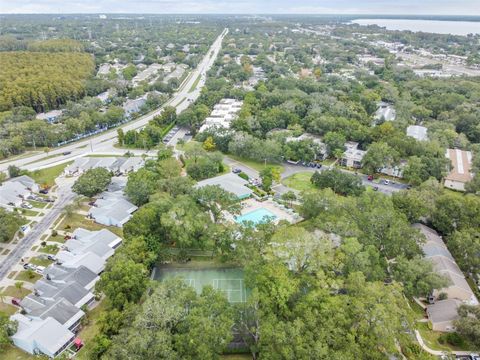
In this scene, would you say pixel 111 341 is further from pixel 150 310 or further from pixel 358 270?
pixel 358 270

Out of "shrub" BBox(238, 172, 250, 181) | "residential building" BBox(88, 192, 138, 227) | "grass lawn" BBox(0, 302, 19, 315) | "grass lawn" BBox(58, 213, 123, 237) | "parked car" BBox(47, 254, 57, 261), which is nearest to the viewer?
"grass lawn" BBox(0, 302, 19, 315)

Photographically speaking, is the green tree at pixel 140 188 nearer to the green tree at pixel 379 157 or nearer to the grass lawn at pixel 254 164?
the grass lawn at pixel 254 164

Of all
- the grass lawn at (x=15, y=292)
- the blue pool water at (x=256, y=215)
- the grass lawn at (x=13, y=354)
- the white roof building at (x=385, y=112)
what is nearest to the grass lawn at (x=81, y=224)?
the grass lawn at (x=15, y=292)

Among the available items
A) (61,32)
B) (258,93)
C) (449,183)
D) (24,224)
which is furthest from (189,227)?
(61,32)

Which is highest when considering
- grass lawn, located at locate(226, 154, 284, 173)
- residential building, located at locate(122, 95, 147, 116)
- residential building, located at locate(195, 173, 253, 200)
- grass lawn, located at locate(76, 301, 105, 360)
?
residential building, located at locate(122, 95, 147, 116)

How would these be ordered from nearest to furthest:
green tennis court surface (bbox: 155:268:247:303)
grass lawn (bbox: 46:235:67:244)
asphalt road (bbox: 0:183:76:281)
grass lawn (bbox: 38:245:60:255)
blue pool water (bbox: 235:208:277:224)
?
green tennis court surface (bbox: 155:268:247:303) → asphalt road (bbox: 0:183:76:281) → grass lawn (bbox: 38:245:60:255) → grass lawn (bbox: 46:235:67:244) → blue pool water (bbox: 235:208:277:224)

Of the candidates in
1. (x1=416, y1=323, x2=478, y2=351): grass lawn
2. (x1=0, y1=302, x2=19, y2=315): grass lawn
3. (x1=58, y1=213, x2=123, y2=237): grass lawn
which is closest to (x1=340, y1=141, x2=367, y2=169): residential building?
(x1=416, y1=323, x2=478, y2=351): grass lawn

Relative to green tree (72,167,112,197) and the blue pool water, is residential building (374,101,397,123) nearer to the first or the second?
the blue pool water
